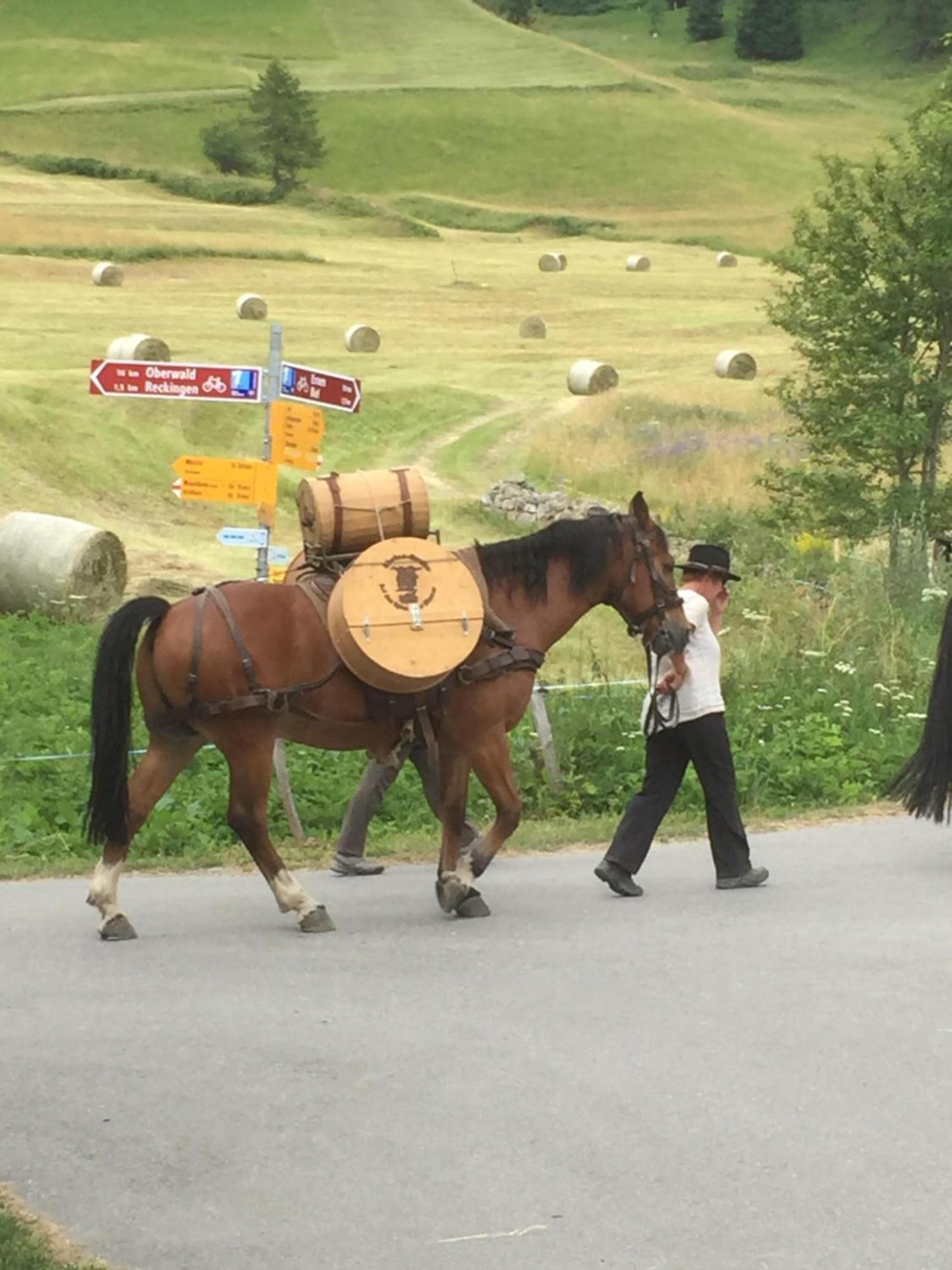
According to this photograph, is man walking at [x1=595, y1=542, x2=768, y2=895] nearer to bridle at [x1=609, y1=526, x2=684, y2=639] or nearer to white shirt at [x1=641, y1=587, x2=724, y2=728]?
white shirt at [x1=641, y1=587, x2=724, y2=728]

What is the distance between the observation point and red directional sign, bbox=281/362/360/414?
11293 mm

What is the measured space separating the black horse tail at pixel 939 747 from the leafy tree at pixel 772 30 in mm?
118854

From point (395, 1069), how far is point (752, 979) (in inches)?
74.1

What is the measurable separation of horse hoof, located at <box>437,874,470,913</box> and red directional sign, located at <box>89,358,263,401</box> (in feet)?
10.7

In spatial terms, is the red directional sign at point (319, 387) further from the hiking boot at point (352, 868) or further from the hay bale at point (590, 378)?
the hay bale at point (590, 378)

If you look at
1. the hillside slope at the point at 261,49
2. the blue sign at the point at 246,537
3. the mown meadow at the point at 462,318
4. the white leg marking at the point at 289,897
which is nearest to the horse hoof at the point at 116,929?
the white leg marking at the point at 289,897

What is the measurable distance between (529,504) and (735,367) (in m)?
12.8

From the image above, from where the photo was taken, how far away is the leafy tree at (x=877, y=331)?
21.3m

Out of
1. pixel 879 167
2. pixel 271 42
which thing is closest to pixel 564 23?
pixel 271 42

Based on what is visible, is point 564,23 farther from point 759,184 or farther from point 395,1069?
point 395,1069

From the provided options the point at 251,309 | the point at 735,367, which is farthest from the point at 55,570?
the point at 251,309

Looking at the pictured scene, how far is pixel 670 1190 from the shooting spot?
581 cm

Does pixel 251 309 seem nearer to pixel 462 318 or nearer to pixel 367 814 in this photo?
pixel 462 318

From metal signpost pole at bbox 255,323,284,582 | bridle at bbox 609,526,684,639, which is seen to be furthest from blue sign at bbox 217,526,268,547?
bridle at bbox 609,526,684,639
